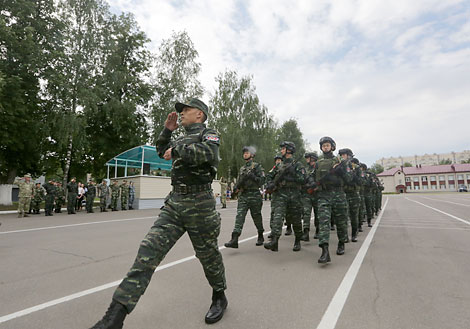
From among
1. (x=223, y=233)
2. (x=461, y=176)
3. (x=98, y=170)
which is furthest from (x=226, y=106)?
(x=461, y=176)

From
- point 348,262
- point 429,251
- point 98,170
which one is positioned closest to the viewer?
point 348,262

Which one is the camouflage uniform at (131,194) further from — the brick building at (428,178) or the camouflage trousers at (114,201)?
the brick building at (428,178)

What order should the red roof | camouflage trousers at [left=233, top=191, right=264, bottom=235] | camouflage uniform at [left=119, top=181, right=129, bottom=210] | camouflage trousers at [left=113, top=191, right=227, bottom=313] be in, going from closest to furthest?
camouflage trousers at [left=113, top=191, right=227, bottom=313], camouflage trousers at [left=233, top=191, right=264, bottom=235], camouflage uniform at [left=119, top=181, right=129, bottom=210], the red roof

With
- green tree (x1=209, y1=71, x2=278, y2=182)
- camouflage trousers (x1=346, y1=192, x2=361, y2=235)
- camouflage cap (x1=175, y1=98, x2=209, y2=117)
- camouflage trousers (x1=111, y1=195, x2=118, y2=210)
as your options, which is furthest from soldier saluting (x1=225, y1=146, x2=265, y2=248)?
green tree (x1=209, y1=71, x2=278, y2=182)

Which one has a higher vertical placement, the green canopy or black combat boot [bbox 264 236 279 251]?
the green canopy

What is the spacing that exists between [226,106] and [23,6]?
19349 millimetres

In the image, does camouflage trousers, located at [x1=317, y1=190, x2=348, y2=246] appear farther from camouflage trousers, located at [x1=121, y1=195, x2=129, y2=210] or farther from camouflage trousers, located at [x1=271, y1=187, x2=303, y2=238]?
camouflage trousers, located at [x1=121, y1=195, x2=129, y2=210]

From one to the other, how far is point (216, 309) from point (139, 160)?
63.0ft

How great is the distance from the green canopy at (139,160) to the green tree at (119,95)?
2.52 m

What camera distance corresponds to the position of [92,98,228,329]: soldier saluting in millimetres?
2205

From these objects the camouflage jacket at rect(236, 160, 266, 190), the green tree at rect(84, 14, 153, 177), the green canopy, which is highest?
the green tree at rect(84, 14, 153, 177)

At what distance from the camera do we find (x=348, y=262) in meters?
4.37

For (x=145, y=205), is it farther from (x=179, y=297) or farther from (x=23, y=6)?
(x=179, y=297)

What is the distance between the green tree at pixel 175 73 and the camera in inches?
954
